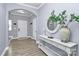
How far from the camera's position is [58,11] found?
1.45 metres

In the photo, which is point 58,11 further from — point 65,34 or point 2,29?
point 2,29

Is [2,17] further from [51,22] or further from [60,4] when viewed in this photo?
[60,4]

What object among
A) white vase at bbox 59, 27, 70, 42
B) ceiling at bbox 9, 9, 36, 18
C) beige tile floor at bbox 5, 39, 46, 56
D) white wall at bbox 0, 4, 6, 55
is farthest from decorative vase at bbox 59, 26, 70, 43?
white wall at bbox 0, 4, 6, 55

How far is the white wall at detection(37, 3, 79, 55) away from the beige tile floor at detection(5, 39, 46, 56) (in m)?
0.24

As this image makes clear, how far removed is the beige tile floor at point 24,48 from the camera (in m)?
1.49

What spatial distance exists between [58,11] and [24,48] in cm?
79

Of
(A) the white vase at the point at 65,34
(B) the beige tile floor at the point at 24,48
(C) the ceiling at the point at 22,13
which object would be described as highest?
(C) the ceiling at the point at 22,13

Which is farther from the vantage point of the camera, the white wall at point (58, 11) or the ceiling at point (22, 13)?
the ceiling at point (22, 13)

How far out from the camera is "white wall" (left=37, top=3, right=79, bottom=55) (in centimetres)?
131

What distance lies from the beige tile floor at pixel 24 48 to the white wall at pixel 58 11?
9.5 inches

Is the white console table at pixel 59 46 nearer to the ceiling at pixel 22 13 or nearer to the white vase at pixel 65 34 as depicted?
the white vase at pixel 65 34

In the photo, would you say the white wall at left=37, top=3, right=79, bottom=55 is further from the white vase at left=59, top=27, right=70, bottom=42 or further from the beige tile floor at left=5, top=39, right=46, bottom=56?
the beige tile floor at left=5, top=39, right=46, bottom=56

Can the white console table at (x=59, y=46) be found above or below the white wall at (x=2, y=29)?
below

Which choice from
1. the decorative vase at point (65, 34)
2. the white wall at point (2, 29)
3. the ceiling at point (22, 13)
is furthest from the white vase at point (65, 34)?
the white wall at point (2, 29)
